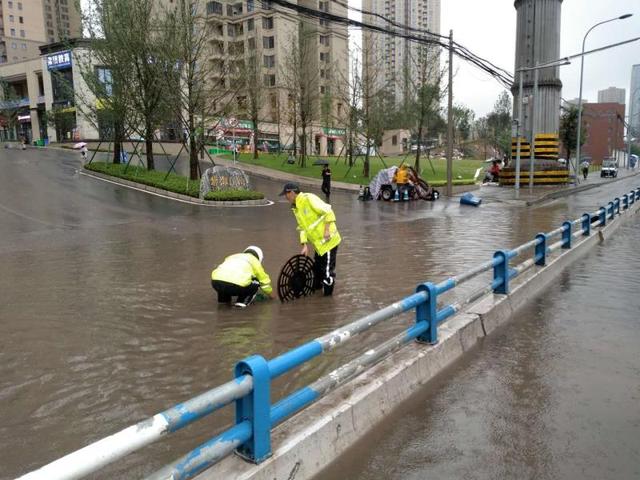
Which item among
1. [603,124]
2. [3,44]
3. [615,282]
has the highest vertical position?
[3,44]

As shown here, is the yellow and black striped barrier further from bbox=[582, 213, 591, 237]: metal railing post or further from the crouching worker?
the crouching worker

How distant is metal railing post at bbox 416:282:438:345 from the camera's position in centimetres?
470

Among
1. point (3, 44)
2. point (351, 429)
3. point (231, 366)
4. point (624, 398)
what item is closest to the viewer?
point (351, 429)

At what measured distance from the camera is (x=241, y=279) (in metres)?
6.77

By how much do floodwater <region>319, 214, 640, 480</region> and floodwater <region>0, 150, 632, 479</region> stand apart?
1.12 m

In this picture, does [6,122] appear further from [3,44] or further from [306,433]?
[306,433]

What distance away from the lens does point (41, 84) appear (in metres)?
65.6

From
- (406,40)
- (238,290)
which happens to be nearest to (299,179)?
(406,40)

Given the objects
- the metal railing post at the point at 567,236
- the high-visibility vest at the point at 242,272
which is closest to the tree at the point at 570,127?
the metal railing post at the point at 567,236

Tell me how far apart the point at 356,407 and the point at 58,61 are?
6556cm

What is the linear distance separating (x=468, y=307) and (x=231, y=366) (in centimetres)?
282

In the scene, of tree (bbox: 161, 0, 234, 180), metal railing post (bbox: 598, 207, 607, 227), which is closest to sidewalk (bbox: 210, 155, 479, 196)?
tree (bbox: 161, 0, 234, 180)

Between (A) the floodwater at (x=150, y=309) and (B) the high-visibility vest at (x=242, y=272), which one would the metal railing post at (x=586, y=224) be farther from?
(B) the high-visibility vest at (x=242, y=272)

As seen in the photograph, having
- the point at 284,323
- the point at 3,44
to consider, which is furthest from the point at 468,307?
the point at 3,44
